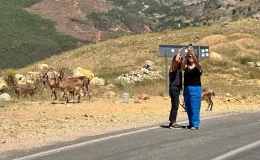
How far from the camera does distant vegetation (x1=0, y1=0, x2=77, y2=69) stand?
63094 millimetres

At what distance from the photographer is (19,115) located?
14008 millimetres

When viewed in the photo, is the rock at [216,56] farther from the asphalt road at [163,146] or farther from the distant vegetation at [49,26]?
the asphalt road at [163,146]

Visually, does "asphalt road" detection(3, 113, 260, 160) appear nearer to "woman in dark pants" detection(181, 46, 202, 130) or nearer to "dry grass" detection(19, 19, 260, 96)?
"woman in dark pants" detection(181, 46, 202, 130)

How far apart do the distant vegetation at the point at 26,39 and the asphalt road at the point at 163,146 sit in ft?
162

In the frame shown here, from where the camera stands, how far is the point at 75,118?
1336 centimetres

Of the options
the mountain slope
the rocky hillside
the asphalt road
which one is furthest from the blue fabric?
the rocky hillside

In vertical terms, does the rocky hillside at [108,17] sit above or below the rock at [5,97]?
above

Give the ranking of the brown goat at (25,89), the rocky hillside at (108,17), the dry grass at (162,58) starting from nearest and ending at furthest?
1. the brown goat at (25,89)
2. the dry grass at (162,58)
3. the rocky hillside at (108,17)

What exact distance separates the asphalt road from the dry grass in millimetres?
22054

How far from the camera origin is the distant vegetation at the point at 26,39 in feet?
207

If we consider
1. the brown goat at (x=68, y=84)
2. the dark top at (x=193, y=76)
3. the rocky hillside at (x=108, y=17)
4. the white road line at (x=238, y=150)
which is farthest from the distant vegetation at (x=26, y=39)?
the white road line at (x=238, y=150)

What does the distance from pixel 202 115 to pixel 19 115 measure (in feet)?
18.1

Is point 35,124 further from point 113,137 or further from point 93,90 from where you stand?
point 93,90

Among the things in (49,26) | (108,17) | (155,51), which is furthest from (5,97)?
(108,17)
